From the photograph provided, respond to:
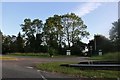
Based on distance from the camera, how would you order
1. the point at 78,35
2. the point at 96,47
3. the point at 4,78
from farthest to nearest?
1. the point at 78,35
2. the point at 96,47
3. the point at 4,78

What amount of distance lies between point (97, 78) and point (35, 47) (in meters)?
90.7

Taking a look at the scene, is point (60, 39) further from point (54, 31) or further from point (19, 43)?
point (19, 43)

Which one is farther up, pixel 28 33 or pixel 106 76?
pixel 28 33

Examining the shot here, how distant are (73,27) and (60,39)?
5.30 m

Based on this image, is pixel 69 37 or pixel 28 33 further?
pixel 28 33

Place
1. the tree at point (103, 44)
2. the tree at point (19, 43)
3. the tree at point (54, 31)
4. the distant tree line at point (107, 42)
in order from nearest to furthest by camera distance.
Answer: the distant tree line at point (107, 42) < the tree at point (103, 44) < the tree at point (54, 31) < the tree at point (19, 43)

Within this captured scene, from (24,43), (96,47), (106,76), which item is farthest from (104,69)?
(24,43)

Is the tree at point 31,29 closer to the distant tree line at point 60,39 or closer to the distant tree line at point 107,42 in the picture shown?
the distant tree line at point 60,39

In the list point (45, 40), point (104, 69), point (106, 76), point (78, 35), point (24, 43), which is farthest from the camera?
point (24, 43)

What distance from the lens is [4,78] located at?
51.0 ft

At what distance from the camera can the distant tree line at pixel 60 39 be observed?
Answer: 84.9 metres

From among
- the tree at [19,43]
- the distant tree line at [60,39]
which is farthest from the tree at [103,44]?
the tree at [19,43]

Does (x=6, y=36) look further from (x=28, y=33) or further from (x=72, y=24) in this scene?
(x=72, y=24)

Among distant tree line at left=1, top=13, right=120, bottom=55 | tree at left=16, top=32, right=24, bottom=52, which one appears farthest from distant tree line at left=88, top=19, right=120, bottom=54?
tree at left=16, top=32, right=24, bottom=52
